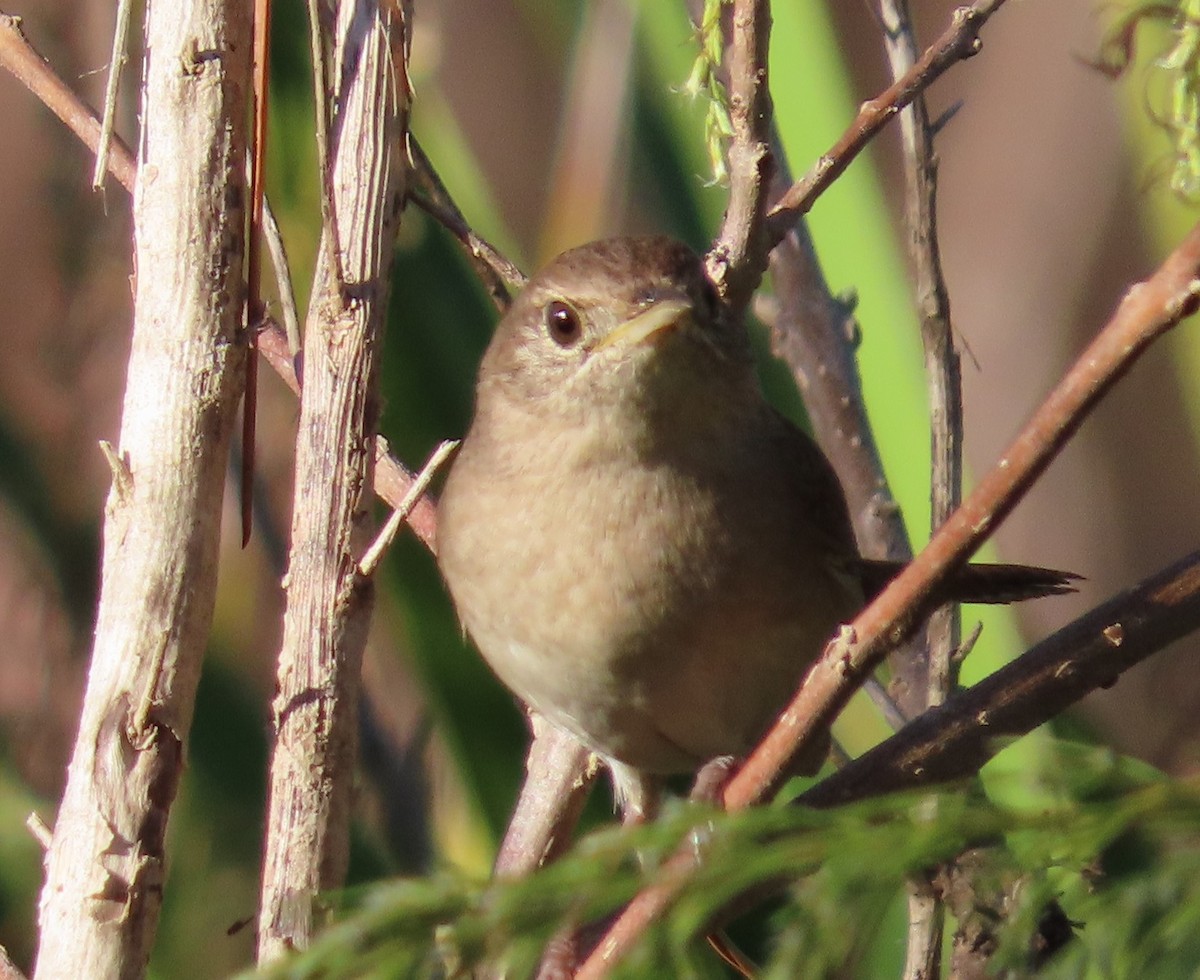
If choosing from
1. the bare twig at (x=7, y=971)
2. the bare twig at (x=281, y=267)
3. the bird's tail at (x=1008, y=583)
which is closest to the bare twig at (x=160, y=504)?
the bare twig at (x=7, y=971)

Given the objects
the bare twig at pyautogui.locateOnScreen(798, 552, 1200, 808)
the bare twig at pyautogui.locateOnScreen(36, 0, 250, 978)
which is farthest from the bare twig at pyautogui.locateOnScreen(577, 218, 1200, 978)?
the bare twig at pyautogui.locateOnScreen(36, 0, 250, 978)

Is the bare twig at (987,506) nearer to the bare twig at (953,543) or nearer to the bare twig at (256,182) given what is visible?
the bare twig at (953,543)

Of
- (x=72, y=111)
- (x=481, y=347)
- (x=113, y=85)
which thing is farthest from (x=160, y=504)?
(x=481, y=347)

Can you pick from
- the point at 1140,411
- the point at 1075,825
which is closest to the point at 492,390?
the point at 1075,825

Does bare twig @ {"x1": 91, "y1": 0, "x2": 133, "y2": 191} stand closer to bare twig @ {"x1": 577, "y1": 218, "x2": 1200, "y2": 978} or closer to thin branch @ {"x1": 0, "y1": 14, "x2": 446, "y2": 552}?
thin branch @ {"x1": 0, "y1": 14, "x2": 446, "y2": 552}

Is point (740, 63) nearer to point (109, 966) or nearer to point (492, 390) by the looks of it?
point (492, 390)

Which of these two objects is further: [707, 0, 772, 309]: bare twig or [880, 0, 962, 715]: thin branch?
[880, 0, 962, 715]: thin branch
